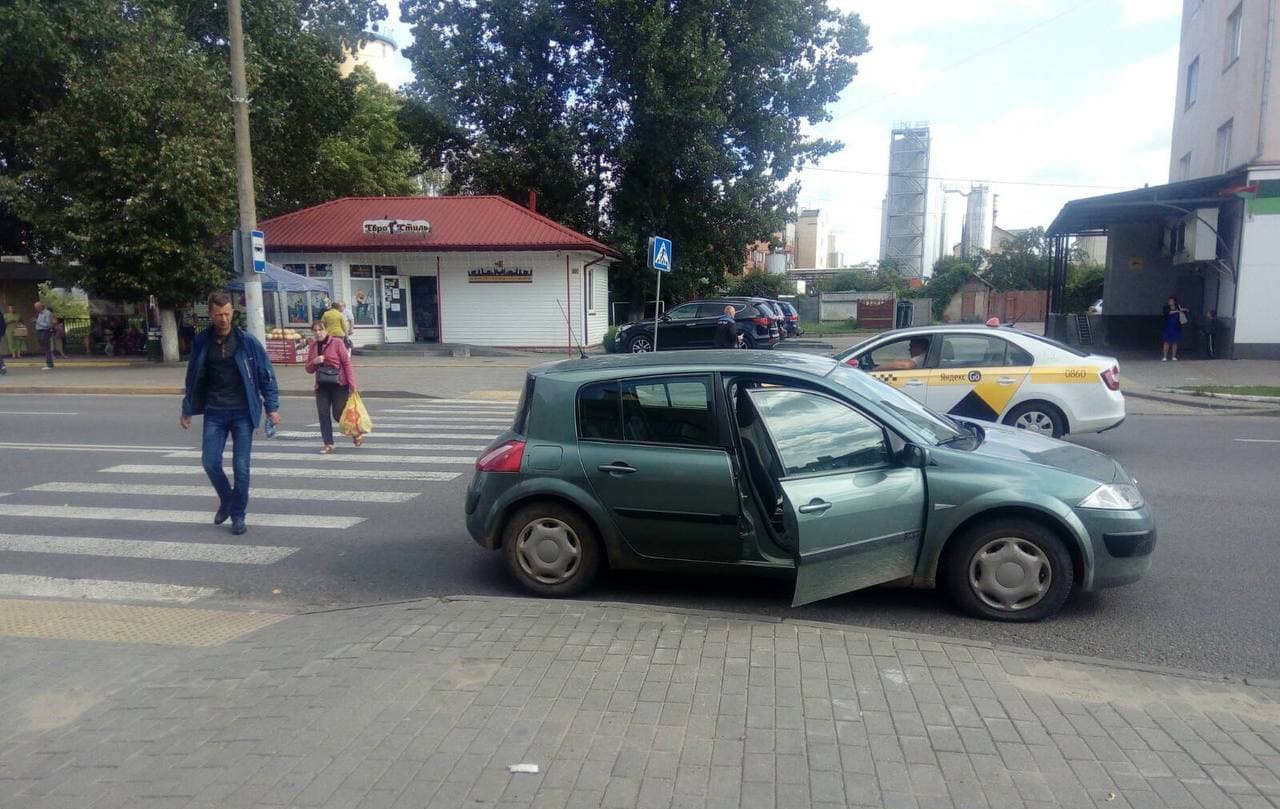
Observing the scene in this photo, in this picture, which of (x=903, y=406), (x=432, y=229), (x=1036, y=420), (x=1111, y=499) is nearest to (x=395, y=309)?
(x=432, y=229)

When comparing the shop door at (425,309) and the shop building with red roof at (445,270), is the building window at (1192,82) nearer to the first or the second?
the shop building with red roof at (445,270)

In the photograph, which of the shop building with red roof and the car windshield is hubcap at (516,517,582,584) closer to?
the car windshield

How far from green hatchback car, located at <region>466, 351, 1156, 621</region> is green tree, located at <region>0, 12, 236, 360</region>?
19231 mm

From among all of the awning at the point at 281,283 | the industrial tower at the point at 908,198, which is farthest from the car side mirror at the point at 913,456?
the industrial tower at the point at 908,198

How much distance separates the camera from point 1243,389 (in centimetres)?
1555

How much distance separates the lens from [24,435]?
12242mm

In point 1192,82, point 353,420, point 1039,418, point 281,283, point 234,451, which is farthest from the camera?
point 1192,82

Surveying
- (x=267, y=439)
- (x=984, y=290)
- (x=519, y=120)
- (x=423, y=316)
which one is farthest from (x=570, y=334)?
(x=984, y=290)

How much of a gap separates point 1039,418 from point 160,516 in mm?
8904

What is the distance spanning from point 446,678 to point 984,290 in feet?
180

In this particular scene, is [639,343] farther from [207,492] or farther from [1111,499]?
[1111,499]

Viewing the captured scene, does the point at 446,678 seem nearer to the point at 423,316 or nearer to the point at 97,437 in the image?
the point at 97,437

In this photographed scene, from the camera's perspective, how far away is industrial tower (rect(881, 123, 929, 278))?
303ft

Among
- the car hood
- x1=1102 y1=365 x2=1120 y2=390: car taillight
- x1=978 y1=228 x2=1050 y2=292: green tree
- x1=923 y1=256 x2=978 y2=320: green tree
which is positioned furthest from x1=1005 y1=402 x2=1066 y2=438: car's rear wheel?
x1=978 y1=228 x2=1050 y2=292: green tree
